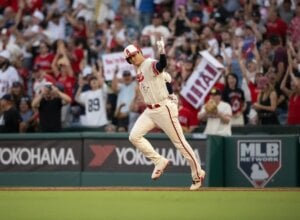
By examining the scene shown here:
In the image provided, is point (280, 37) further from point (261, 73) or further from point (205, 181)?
point (205, 181)

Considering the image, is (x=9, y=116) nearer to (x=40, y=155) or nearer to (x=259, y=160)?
(x=40, y=155)

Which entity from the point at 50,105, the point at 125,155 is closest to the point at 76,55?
the point at 50,105

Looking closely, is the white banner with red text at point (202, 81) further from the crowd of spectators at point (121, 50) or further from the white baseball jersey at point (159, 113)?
the white baseball jersey at point (159, 113)

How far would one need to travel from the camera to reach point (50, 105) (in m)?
19.4

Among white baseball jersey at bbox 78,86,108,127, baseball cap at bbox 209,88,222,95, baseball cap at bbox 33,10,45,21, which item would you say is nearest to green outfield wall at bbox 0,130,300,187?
white baseball jersey at bbox 78,86,108,127

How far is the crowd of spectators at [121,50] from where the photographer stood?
1888 cm

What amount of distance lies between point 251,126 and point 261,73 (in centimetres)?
119

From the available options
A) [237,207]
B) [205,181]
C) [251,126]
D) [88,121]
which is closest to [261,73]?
[251,126]

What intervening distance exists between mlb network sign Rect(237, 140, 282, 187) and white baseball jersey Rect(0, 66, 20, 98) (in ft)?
21.8

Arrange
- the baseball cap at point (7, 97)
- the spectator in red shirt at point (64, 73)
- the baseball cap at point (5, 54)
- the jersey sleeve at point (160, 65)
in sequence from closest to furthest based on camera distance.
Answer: the jersey sleeve at point (160, 65) → the baseball cap at point (7, 97) → the spectator in red shirt at point (64, 73) → the baseball cap at point (5, 54)

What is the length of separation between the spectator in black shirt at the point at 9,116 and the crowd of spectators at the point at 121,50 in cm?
2

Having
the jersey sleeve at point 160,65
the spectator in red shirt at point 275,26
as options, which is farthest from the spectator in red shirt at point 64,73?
the jersey sleeve at point 160,65

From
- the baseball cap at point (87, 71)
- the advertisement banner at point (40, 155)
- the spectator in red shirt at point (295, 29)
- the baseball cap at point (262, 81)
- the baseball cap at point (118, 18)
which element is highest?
the baseball cap at point (118, 18)

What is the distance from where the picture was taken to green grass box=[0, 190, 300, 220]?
10736 mm
